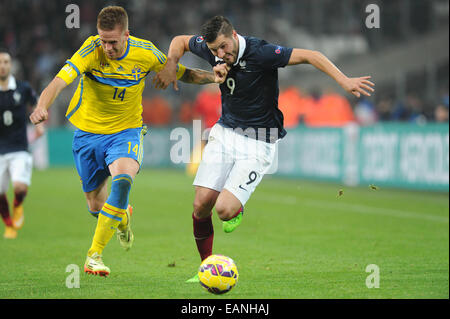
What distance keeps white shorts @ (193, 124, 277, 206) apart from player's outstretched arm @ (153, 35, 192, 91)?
0.65 meters

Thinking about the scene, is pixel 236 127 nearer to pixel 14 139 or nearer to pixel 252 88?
pixel 252 88

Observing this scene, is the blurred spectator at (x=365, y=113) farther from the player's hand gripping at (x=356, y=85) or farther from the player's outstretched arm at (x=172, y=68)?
the player's hand gripping at (x=356, y=85)

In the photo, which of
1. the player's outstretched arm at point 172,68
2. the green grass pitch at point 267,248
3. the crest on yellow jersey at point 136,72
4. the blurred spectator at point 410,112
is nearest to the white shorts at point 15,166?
the green grass pitch at point 267,248

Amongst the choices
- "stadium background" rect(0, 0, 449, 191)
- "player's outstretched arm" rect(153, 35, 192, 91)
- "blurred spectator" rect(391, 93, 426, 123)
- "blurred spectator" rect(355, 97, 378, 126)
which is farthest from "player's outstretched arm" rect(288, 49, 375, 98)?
"blurred spectator" rect(355, 97, 378, 126)

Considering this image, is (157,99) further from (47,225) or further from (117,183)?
(117,183)

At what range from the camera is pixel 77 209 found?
44.3 feet

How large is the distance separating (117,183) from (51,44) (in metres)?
21.9

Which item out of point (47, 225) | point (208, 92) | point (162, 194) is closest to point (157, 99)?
point (208, 92)

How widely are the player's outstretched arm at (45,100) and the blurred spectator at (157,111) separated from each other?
64.8 ft

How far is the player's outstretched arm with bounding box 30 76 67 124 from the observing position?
5.72 metres

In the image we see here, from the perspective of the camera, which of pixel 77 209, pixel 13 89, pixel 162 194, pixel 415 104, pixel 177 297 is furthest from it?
pixel 415 104

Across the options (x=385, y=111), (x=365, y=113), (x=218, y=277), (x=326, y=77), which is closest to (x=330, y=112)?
(x=365, y=113)
